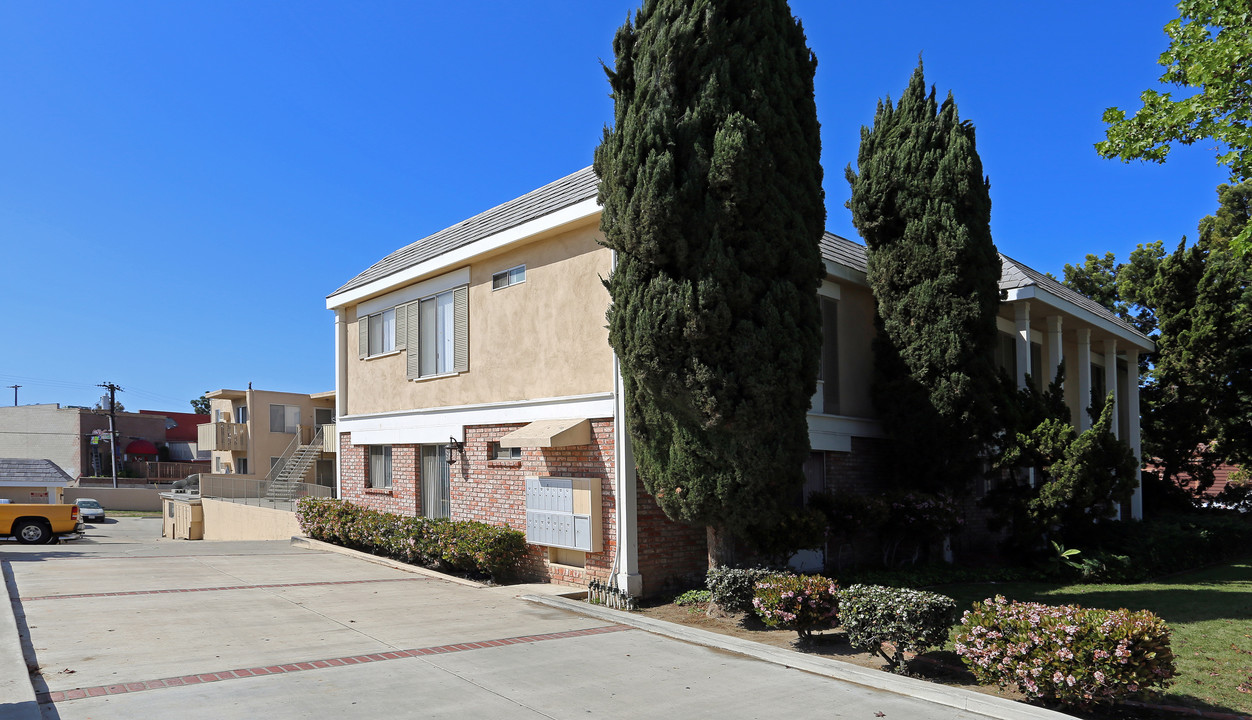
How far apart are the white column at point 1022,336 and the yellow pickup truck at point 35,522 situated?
956 inches

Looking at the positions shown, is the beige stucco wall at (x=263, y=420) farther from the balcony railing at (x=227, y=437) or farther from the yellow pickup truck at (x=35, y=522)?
the yellow pickup truck at (x=35, y=522)

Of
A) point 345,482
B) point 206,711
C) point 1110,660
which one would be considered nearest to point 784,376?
point 1110,660

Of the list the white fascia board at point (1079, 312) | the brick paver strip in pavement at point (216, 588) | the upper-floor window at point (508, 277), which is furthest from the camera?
the white fascia board at point (1079, 312)

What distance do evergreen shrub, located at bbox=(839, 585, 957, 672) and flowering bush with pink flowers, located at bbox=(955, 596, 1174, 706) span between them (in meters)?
0.56

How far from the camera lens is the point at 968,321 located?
14680 mm

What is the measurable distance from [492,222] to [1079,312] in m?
12.9

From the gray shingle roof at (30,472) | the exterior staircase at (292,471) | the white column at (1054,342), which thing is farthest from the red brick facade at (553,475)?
the exterior staircase at (292,471)

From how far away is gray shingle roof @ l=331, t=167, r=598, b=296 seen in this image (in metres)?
14.1

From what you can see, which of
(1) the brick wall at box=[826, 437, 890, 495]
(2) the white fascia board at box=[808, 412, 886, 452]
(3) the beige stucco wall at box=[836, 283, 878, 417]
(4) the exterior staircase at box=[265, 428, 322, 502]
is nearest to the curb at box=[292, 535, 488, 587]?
(2) the white fascia board at box=[808, 412, 886, 452]

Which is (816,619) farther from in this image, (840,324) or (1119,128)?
(1119,128)

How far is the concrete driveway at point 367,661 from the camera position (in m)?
7.08

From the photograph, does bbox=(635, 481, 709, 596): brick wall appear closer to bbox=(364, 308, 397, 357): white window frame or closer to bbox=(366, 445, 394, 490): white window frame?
bbox=(366, 445, 394, 490): white window frame

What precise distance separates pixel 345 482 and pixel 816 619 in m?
14.1

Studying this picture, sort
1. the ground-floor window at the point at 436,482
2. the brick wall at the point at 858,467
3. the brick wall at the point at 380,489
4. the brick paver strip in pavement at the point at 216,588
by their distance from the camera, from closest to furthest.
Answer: the brick paver strip in pavement at the point at 216,588 → the brick wall at the point at 858,467 → the ground-floor window at the point at 436,482 → the brick wall at the point at 380,489
